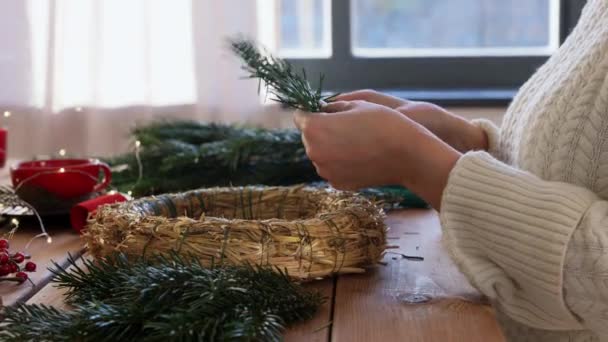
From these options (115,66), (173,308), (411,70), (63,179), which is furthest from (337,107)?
(411,70)

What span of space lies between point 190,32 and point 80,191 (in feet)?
2.39

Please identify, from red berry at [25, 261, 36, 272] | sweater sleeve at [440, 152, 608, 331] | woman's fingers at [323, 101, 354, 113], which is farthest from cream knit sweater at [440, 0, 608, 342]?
red berry at [25, 261, 36, 272]

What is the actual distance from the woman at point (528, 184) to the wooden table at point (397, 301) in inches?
1.6

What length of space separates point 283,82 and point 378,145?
101 millimetres

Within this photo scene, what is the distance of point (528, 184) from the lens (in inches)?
28.9

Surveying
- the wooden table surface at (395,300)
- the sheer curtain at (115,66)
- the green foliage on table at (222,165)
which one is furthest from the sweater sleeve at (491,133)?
the sheer curtain at (115,66)

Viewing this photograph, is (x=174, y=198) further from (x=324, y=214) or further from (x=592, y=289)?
(x=592, y=289)

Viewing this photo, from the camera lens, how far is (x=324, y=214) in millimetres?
785

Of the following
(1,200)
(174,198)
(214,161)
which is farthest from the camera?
(214,161)

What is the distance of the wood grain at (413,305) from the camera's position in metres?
0.64

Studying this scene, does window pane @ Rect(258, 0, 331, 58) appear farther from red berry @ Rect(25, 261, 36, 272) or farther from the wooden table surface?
red berry @ Rect(25, 261, 36, 272)

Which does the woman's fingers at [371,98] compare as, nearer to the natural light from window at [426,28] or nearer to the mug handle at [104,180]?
the mug handle at [104,180]

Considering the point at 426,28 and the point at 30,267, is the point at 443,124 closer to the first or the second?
the point at 30,267

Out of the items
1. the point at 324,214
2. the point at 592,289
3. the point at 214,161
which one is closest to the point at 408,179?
the point at 324,214
